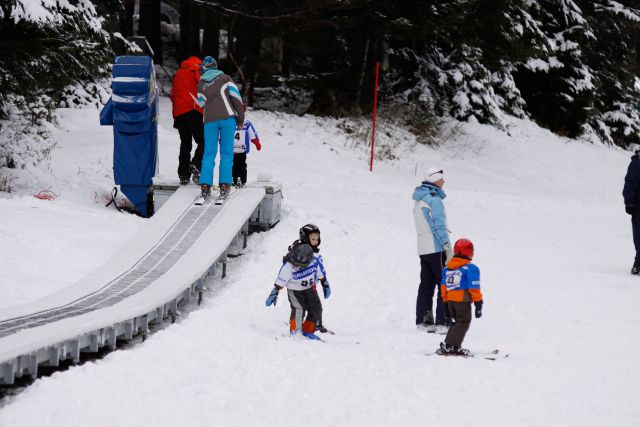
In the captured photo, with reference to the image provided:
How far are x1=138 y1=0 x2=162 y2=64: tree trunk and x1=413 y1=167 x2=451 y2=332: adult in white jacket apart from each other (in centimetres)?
1664

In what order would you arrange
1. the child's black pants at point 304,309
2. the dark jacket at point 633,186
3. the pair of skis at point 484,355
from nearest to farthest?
the pair of skis at point 484,355, the child's black pants at point 304,309, the dark jacket at point 633,186

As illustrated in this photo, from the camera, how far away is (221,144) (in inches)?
397

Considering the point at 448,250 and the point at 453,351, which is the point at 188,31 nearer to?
the point at 448,250

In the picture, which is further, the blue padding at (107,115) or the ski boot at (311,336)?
the blue padding at (107,115)

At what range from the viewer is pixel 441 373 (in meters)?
6.00

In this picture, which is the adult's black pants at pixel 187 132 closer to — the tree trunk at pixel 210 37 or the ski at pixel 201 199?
the ski at pixel 201 199

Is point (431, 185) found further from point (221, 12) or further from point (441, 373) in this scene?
point (221, 12)

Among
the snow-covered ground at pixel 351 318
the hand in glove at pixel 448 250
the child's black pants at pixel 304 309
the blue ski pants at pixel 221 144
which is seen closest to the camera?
the snow-covered ground at pixel 351 318

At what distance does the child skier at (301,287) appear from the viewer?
7.11 metres

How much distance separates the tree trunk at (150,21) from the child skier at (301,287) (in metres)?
17.2

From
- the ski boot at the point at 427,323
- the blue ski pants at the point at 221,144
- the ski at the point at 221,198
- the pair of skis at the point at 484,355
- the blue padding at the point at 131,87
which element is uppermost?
the blue padding at the point at 131,87

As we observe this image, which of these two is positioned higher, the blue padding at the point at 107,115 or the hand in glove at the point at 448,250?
the blue padding at the point at 107,115

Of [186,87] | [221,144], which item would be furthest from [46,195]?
[221,144]

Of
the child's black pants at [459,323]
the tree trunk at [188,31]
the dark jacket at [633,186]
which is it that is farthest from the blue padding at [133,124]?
the tree trunk at [188,31]
